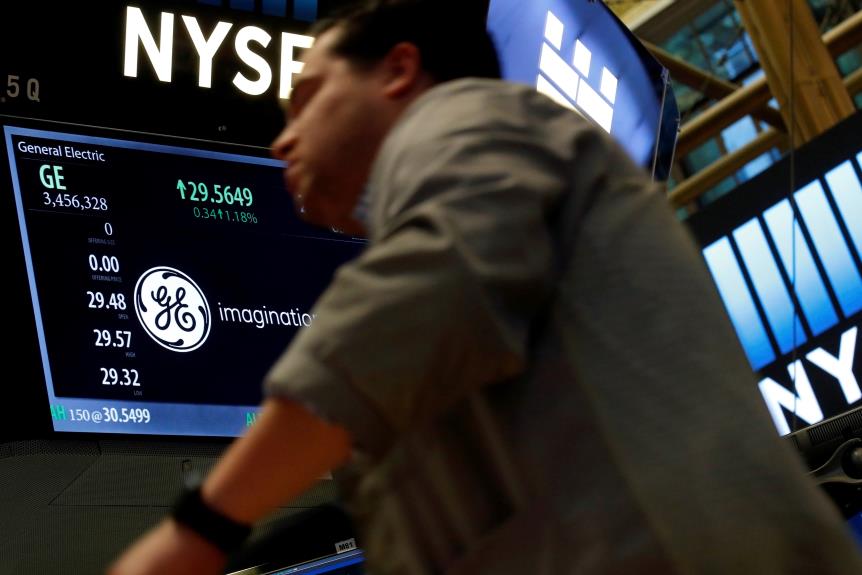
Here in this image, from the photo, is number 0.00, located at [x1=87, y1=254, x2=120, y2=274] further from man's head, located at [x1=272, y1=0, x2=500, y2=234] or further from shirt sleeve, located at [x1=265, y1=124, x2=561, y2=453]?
shirt sleeve, located at [x1=265, y1=124, x2=561, y2=453]

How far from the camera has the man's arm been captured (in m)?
1.12

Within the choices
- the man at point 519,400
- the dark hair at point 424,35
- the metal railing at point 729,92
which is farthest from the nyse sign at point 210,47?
the metal railing at point 729,92

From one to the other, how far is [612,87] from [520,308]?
3.81 meters

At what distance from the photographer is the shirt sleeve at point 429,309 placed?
1.12 m

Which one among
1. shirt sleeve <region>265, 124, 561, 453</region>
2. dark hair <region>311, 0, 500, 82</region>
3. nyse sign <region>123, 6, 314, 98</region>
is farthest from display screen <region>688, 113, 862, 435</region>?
shirt sleeve <region>265, 124, 561, 453</region>

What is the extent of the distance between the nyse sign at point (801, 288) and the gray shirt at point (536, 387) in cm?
627

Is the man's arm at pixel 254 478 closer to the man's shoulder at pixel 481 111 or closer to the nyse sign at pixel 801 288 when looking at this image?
the man's shoulder at pixel 481 111

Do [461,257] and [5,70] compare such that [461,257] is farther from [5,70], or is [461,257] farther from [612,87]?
[612,87]

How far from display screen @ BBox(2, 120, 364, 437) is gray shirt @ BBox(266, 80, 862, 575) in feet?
7.56

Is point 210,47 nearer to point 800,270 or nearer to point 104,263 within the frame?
point 104,263

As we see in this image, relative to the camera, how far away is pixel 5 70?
3705 mm

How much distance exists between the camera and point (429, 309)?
1.12 m

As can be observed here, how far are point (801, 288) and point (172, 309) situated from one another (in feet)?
17.2

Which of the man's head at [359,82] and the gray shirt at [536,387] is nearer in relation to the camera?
the gray shirt at [536,387]
